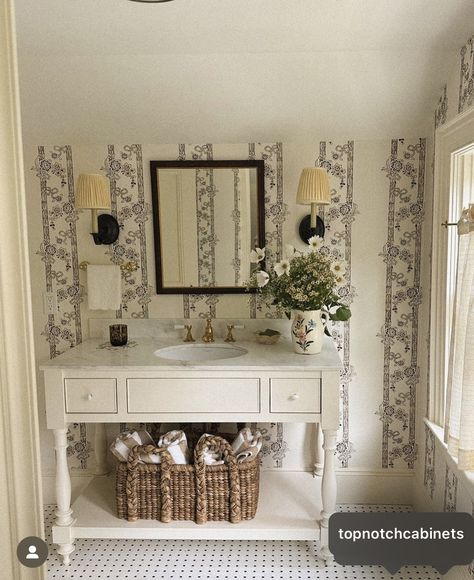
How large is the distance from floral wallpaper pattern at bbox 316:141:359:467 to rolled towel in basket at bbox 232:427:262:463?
61 cm

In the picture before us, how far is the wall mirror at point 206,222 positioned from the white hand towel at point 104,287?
213mm

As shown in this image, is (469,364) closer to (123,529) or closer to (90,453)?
(123,529)

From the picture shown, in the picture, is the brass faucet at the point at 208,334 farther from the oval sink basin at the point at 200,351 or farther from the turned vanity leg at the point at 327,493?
the turned vanity leg at the point at 327,493

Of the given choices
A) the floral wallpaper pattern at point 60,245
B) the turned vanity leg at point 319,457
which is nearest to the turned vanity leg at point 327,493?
the turned vanity leg at point 319,457

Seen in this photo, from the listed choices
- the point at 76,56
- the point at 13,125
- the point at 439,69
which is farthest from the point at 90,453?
the point at 439,69

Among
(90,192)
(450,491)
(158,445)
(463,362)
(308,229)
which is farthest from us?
(308,229)

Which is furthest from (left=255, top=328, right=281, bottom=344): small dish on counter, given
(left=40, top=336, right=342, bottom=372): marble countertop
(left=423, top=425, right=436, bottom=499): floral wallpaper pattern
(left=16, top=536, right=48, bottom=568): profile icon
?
(left=16, top=536, right=48, bottom=568): profile icon

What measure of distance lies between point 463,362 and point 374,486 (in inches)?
47.4

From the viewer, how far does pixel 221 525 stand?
1971 mm

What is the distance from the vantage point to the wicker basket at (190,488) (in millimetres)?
1960

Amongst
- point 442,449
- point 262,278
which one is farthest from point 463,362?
point 262,278

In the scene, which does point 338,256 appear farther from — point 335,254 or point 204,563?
point 204,563

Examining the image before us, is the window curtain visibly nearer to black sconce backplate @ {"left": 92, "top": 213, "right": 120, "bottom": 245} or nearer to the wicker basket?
the wicker basket

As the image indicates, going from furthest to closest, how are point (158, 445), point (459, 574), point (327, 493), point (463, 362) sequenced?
point (158, 445)
point (327, 493)
point (459, 574)
point (463, 362)
